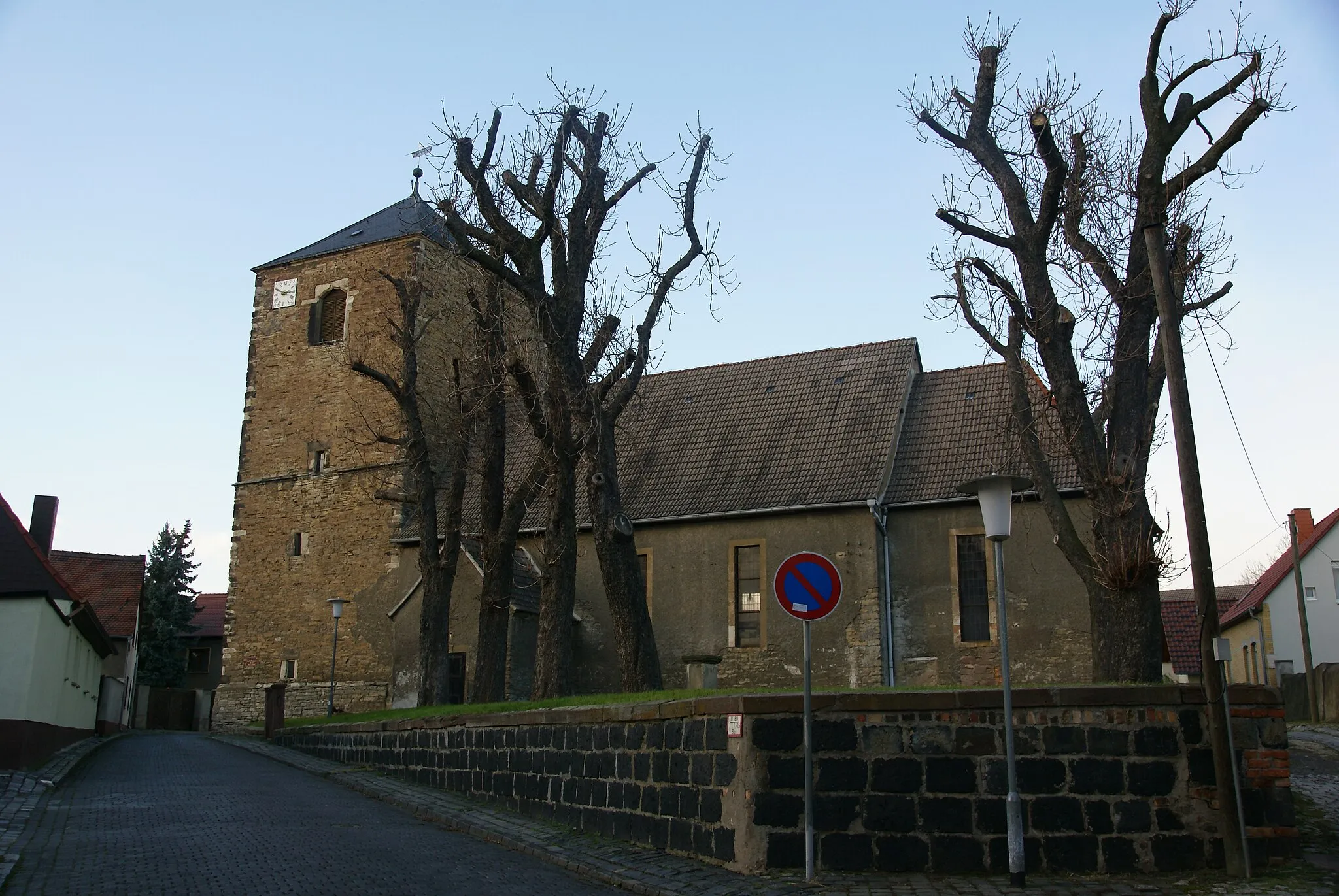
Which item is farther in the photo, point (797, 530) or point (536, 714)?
point (797, 530)

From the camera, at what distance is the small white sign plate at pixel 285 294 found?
3453cm

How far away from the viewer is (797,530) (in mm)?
23578

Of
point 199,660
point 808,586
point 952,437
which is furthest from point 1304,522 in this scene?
point 199,660

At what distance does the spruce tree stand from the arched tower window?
2046 centimetres

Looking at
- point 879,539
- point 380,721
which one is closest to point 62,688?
point 380,721

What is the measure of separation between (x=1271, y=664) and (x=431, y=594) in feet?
93.0

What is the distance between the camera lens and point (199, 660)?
5688 centimetres

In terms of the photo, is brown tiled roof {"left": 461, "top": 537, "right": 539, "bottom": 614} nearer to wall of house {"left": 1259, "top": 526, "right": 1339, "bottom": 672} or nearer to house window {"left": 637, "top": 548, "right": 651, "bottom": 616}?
house window {"left": 637, "top": 548, "right": 651, "bottom": 616}

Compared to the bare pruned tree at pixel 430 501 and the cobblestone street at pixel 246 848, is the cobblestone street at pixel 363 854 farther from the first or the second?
the bare pruned tree at pixel 430 501

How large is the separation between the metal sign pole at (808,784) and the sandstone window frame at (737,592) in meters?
14.1

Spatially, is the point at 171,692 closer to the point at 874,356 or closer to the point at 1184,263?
the point at 874,356

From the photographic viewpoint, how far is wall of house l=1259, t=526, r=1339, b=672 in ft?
117

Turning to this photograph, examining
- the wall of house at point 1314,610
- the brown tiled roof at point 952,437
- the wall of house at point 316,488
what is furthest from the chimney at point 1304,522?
the wall of house at point 316,488

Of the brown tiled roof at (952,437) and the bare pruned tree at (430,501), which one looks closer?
the bare pruned tree at (430,501)
